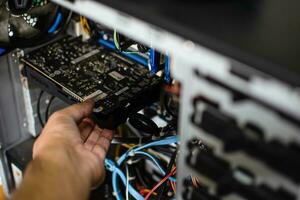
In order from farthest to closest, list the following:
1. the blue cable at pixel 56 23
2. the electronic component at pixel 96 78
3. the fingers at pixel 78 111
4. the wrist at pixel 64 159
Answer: the blue cable at pixel 56 23
the electronic component at pixel 96 78
the fingers at pixel 78 111
the wrist at pixel 64 159

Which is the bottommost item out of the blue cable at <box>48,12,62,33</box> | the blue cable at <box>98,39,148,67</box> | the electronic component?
the electronic component

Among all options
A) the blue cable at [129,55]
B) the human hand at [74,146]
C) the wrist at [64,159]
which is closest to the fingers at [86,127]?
the human hand at [74,146]

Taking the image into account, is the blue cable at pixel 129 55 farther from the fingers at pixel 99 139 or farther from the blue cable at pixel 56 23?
the fingers at pixel 99 139

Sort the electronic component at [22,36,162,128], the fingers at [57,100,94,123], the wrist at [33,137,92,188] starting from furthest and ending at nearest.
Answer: the electronic component at [22,36,162,128] → the fingers at [57,100,94,123] → the wrist at [33,137,92,188]

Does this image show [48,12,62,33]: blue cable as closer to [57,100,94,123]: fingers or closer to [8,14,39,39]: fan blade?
[8,14,39,39]: fan blade

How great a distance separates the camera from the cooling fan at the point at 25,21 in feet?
3.67

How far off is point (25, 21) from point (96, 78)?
242 mm

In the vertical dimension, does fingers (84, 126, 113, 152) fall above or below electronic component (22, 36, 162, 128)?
below

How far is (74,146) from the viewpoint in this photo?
3.06ft

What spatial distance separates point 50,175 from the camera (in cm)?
79

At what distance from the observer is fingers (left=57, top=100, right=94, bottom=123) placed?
3.20ft

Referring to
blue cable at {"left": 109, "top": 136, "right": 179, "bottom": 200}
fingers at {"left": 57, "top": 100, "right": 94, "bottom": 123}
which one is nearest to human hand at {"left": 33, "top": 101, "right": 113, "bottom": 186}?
fingers at {"left": 57, "top": 100, "right": 94, "bottom": 123}

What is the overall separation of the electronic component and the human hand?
0.21ft

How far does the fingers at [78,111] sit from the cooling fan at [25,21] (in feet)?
1.01
